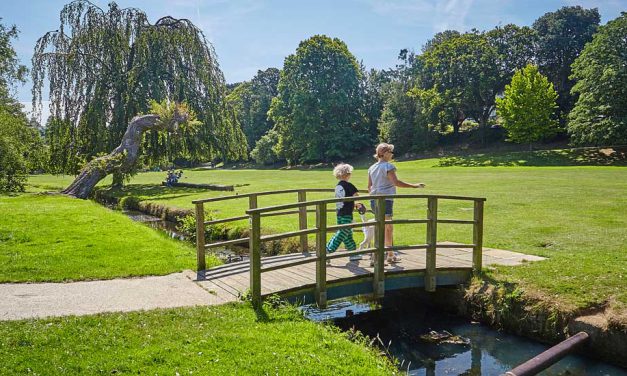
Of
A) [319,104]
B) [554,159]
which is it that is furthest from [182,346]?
[319,104]

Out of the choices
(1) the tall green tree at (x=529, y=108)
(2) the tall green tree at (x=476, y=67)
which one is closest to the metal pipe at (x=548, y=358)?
(1) the tall green tree at (x=529, y=108)

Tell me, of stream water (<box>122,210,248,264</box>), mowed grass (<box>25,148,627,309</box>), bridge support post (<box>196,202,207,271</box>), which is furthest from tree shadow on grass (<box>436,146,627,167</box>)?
bridge support post (<box>196,202,207,271</box>)

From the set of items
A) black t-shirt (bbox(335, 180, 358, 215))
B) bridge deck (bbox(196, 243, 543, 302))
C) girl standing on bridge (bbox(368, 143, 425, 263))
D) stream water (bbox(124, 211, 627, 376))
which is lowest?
stream water (bbox(124, 211, 627, 376))

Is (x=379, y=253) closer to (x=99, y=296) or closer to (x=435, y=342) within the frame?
(x=435, y=342)

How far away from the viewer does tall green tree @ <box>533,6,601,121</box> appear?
62.2m

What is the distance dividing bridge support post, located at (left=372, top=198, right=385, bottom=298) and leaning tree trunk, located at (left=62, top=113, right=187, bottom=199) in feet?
65.7

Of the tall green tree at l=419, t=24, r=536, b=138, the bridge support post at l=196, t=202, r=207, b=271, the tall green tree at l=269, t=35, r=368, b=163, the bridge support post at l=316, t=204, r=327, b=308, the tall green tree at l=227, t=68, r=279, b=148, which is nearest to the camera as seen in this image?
the bridge support post at l=316, t=204, r=327, b=308

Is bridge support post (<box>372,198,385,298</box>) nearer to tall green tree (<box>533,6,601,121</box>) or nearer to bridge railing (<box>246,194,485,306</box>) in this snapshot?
bridge railing (<box>246,194,485,306</box>)

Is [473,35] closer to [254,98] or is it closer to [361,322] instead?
[254,98]

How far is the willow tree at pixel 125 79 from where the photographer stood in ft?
86.8

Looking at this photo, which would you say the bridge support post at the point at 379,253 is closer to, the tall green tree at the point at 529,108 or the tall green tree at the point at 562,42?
the tall green tree at the point at 529,108

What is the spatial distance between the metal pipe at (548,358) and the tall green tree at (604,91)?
44.2 meters

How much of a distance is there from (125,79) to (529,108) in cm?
3941

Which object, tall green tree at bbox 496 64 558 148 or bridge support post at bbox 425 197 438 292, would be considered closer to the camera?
bridge support post at bbox 425 197 438 292
